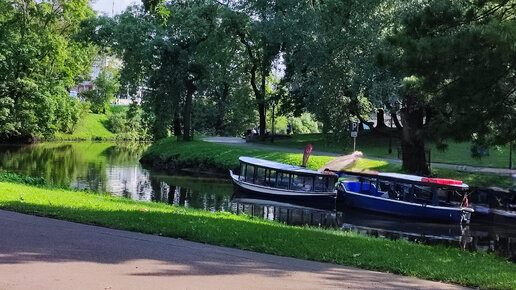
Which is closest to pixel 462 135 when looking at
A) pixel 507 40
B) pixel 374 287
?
pixel 507 40

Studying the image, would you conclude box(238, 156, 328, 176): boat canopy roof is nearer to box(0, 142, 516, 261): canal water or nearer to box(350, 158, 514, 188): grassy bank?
box(0, 142, 516, 261): canal water

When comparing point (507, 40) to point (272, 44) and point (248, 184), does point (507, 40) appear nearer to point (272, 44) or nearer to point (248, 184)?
point (248, 184)

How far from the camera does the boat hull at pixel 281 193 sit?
91.5 feet

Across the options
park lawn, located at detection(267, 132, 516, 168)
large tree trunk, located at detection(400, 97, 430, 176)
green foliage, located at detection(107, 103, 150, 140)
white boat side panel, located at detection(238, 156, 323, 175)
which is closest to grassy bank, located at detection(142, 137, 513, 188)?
large tree trunk, located at detection(400, 97, 430, 176)

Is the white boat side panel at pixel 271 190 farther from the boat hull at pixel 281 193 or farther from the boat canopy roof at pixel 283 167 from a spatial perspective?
the boat canopy roof at pixel 283 167

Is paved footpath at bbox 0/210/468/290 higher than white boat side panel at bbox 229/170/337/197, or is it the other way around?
paved footpath at bbox 0/210/468/290

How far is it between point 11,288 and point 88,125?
86.5 metres

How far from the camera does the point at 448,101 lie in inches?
473

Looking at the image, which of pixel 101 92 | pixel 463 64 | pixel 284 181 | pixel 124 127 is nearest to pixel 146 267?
pixel 463 64

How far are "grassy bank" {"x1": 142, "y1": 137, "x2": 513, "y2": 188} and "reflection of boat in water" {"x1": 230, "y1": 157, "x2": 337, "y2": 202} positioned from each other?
339 cm

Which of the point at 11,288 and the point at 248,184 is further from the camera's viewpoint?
the point at 248,184

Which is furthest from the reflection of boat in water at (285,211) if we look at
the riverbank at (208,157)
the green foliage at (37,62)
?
the green foliage at (37,62)

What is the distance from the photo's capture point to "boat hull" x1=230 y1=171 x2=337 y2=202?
91.5 feet

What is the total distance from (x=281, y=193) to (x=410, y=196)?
23.9ft
